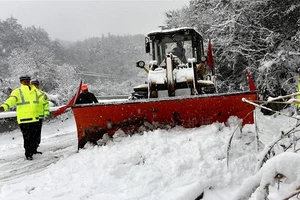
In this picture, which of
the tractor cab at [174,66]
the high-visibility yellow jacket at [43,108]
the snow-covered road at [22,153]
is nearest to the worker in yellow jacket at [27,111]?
the high-visibility yellow jacket at [43,108]

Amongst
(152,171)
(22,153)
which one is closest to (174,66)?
(22,153)

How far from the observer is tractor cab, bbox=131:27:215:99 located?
652cm

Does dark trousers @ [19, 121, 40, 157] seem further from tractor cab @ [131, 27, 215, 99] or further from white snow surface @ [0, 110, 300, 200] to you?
tractor cab @ [131, 27, 215, 99]

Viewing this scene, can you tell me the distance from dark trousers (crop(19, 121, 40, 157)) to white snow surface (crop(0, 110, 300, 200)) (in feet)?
2.84

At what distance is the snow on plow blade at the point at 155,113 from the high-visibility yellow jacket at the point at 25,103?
49.5 inches

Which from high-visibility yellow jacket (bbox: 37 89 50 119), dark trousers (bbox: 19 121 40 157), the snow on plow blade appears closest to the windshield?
the snow on plow blade

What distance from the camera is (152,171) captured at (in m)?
3.47

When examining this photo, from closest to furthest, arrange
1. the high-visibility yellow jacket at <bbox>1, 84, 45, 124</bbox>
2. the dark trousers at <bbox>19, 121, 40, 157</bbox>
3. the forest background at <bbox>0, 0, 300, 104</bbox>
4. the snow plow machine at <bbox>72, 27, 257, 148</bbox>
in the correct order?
the snow plow machine at <bbox>72, 27, 257, 148</bbox>
the dark trousers at <bbox>19, 121, 40, 157</bbox>
the high-visibility yellow jacket at <bbox>1, 84, 45, 124</bbox>
the forest background at <bbox>0, 0, 300, 104</bbox>

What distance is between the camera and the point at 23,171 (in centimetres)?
480

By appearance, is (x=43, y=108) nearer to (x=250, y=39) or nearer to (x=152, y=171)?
(x=152, y=171)

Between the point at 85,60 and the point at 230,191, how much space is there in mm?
64644


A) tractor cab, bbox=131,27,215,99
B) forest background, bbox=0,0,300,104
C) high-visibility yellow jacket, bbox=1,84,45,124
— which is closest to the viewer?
high-visibility yellow jacket, bbox=1,84,45,124

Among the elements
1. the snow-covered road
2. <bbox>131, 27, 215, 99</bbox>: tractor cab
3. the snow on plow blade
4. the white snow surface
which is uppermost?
<bbox>131, 27, 215, 99</bbox>: tractor cab

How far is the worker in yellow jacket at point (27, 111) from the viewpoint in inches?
227
